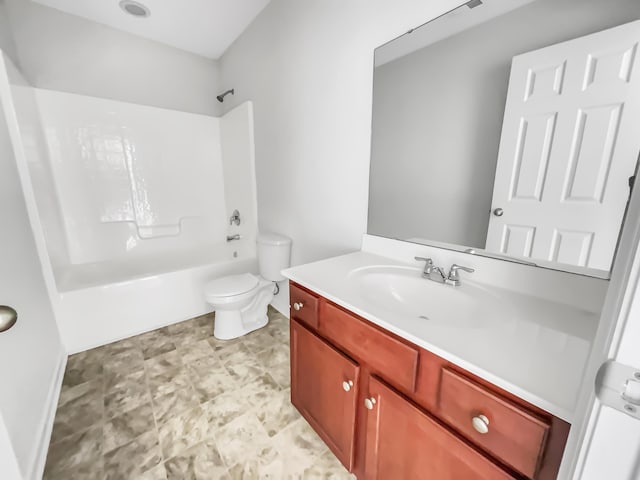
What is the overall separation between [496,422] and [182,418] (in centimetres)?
140

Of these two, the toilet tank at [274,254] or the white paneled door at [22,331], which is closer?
the white paneled door at [22,331]

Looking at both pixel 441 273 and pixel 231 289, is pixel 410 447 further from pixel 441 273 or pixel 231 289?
pixel 231 289

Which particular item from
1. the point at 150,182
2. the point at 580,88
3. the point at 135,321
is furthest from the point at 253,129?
the point at 580,88

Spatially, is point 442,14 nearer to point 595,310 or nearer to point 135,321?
point 595,310

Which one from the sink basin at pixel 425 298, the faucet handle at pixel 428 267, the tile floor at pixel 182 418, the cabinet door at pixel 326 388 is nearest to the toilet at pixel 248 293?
the tile floor at pixel 182 418

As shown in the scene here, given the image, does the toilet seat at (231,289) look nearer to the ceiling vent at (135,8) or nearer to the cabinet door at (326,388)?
the cabinet door at (326,388)

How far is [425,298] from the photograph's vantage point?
102 cm

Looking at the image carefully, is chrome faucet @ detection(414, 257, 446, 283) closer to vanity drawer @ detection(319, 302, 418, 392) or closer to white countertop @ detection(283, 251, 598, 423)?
white countertop @ detection(283, 251, 598, 423)

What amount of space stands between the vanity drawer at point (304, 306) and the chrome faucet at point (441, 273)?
0.48 meters

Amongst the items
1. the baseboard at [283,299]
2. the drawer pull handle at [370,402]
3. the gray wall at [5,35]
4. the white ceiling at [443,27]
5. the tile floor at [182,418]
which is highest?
the gray wall at [5,35]

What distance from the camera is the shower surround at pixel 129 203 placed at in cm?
181

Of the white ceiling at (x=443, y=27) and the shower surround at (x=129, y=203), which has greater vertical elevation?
the white ceiling at (x=443, y=27)

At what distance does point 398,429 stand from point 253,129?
225 centimetres

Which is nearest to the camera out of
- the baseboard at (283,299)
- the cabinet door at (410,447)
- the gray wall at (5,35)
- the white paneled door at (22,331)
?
the cabinet door at (410,447)
